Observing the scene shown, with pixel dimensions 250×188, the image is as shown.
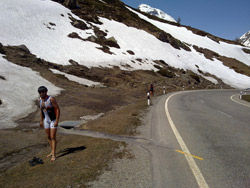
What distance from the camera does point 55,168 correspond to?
456 cm

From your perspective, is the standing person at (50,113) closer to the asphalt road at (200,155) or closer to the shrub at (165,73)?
the asphalt road at (200,155)

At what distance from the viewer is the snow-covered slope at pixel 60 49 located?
16.2 metres

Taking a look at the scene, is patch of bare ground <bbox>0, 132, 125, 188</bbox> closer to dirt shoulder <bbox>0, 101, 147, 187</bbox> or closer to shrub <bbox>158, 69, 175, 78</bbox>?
dirt shoulder <bbox>0, 101, 147, 187</bbox>

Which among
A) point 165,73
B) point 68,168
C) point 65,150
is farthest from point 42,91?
point 165,73

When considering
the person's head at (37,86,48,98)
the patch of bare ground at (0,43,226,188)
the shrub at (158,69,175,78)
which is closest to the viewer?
the patch of bare ground at (0,43,226,188)

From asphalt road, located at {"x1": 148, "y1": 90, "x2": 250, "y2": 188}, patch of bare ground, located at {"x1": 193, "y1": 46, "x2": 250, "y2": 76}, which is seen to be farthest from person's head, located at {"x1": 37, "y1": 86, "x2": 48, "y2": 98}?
patch of bare ground, located at {"x1": 193, "y1": 46, "x2": 250, "y2": 76}

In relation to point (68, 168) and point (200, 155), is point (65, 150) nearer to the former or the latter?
point (68, 168)

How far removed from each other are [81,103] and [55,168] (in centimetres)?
1110

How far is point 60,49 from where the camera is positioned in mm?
35500

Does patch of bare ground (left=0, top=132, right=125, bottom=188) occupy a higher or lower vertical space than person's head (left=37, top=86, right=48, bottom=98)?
lower

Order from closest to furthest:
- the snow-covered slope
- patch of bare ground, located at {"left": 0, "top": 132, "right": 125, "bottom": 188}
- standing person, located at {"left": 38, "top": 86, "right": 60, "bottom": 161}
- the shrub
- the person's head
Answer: patch of bare ground, located at {"left": 0, "top": 132, "right": 125, "bottom": 188}
the person's head
standing person, located at {"left": 38, "top": 86, "right": 60, "bottom": 161}
the snow-covered slope
the shrub

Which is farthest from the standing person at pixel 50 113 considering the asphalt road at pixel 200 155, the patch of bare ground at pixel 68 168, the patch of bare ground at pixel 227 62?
the patch of bare ground at pixel 227 62

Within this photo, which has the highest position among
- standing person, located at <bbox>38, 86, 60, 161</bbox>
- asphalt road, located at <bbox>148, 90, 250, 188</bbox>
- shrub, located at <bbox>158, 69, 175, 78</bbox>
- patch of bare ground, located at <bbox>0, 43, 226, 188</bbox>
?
shrub, located at <bbox>158, 69, 175, 78</bbox>

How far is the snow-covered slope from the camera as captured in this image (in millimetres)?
16250
